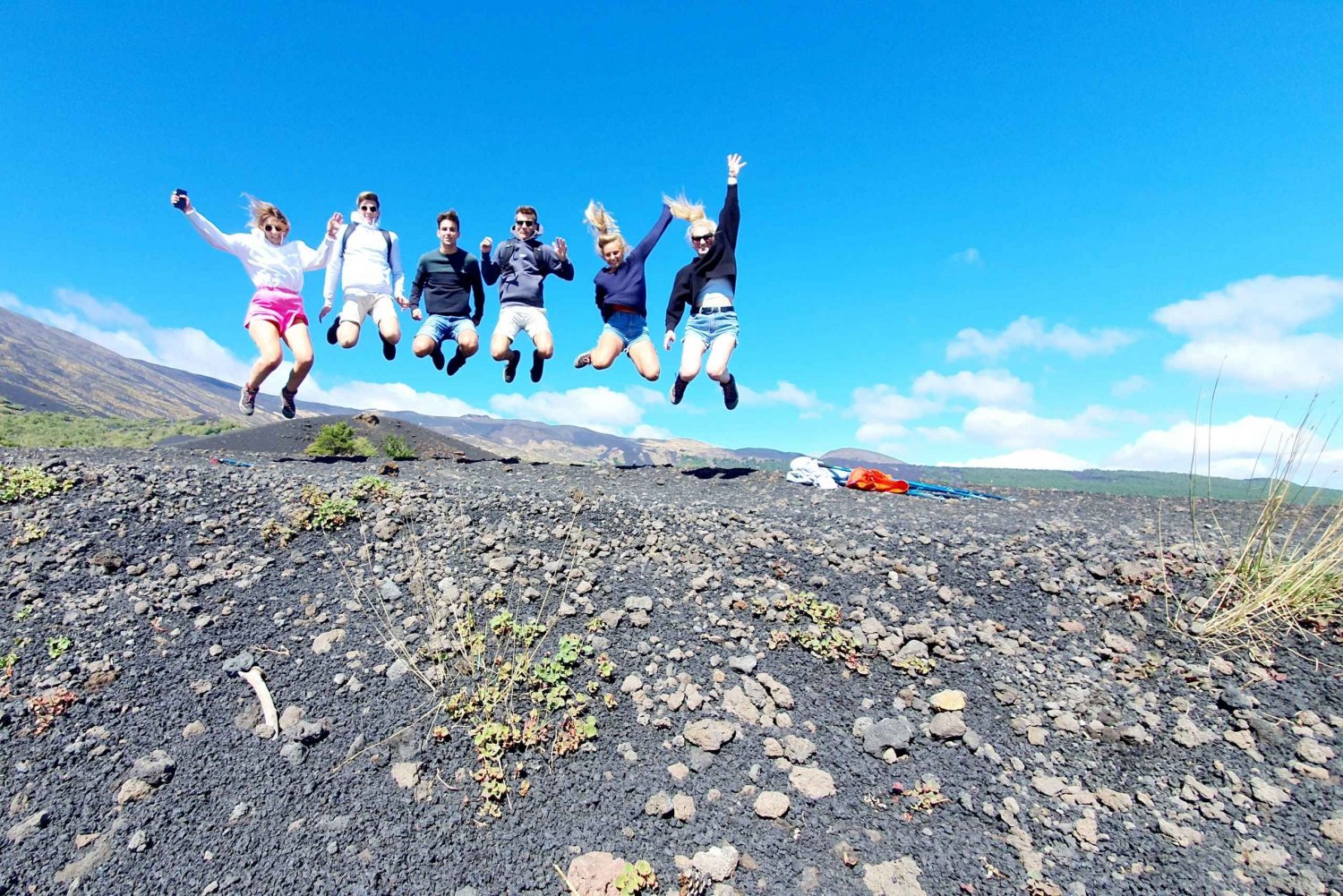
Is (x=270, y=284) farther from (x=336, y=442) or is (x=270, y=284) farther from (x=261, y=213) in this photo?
(x=336, y=442)

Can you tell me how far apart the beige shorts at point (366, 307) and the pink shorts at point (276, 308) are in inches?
22.0

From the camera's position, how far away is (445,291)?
7633 millimetres

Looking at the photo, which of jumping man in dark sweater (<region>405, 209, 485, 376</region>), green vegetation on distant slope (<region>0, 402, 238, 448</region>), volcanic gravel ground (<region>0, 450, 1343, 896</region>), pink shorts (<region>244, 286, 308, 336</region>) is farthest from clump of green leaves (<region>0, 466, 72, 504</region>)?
green vegetation on distant slope (<region>0, 402, 238, 448</region>)

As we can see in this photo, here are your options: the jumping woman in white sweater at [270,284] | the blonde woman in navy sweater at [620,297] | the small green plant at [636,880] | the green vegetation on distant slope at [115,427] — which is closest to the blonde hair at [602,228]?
the blonde woman in navy sweater at [620,297]

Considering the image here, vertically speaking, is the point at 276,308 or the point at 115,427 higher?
the point at 276,308

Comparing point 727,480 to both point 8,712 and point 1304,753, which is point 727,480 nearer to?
point 1304,753

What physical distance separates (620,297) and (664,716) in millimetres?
5760

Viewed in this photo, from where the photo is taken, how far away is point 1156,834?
2314mm

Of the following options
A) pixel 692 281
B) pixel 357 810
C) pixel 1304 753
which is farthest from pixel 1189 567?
pixel 692 281

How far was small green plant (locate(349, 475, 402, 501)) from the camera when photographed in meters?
4.72

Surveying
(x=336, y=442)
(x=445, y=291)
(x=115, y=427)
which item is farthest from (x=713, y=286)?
(x=115, y=427)

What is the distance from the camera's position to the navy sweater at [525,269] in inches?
301

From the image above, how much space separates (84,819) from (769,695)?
3003mm

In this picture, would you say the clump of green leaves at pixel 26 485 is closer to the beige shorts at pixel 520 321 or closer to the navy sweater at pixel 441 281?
the navy sweater at pixel 441 281
